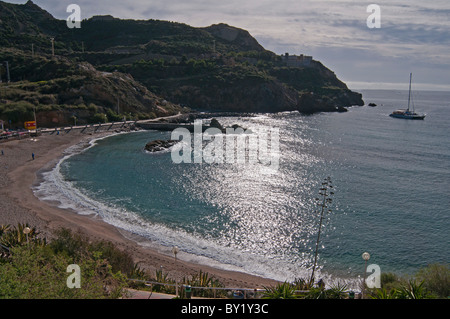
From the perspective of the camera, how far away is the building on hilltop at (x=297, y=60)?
537ft

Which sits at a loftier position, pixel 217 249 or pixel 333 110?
pixel 333 110

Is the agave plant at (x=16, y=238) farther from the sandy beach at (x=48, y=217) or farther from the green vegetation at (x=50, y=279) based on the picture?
the sandy beach at (x=48, y=217)

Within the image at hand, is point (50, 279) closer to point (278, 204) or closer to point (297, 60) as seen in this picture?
point (278, 204)

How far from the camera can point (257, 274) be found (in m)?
22.5

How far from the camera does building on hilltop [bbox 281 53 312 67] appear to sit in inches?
6442

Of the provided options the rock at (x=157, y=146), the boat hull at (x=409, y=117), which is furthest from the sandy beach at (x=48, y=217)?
the boat hull at (x=409, y=117)

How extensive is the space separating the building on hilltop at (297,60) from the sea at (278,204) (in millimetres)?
111085

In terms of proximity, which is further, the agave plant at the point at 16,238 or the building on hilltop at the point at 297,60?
the building on hilltop at the point at 297,60

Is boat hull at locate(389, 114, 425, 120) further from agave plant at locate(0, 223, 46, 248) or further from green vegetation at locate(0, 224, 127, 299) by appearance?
agave plant at locate(0, 223, 46, 248)

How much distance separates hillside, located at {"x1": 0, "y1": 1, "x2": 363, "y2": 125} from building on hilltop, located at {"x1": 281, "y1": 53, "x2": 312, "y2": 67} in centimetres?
208

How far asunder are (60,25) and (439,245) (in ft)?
573

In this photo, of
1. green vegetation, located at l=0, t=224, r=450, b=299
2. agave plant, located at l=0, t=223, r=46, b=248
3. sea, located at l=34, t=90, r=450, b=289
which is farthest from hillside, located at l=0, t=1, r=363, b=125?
green vegetation, located at l=0, t=224, r=450, b=299
